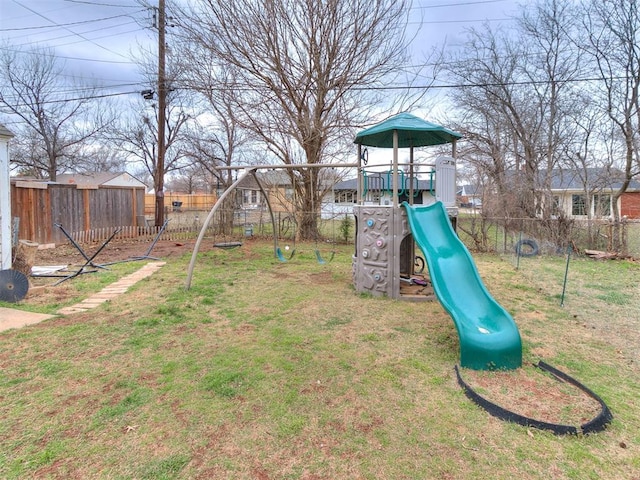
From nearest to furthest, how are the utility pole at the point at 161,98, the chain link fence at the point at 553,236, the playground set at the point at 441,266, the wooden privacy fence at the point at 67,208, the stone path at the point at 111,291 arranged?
1. the playground set at the point at 441,266
2. the stone path at the point at 111,291
3. the wooden privacy fence at the point at 67,208
4. the chain link fence at the point at 553,236
5. the utility pole at the point at 161,98

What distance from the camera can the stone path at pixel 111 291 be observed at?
4.90 meters

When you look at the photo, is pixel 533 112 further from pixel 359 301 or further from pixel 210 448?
pixel 210 448

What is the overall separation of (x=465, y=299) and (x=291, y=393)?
2.23m

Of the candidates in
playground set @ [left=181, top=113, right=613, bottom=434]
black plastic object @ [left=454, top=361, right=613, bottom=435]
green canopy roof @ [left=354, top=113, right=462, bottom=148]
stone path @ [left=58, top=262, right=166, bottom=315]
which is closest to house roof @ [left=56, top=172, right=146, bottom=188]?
stone path @ [left=58, top=262, right=166, bottom=315]

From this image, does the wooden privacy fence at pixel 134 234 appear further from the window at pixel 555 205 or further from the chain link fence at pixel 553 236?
the window at pixel 555 205

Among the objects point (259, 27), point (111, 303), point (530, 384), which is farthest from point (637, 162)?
point (111, 303)

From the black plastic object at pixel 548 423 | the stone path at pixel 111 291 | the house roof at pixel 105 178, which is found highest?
the house roof at pixel 105 178

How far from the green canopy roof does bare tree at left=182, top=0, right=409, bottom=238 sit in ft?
15.6

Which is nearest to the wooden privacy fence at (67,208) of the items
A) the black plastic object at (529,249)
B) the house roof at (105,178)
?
the black plastic object at (529,249)

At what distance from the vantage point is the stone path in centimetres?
490

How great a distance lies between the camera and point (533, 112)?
479 inches

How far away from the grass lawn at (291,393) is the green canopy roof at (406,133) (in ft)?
9.32

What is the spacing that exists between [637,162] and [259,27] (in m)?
11.9

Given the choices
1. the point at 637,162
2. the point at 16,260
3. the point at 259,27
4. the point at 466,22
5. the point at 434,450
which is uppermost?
the point at 466,22
